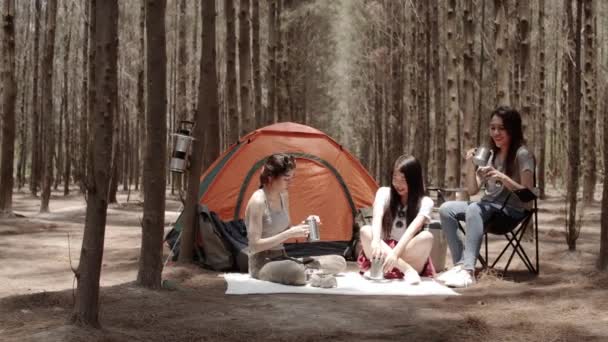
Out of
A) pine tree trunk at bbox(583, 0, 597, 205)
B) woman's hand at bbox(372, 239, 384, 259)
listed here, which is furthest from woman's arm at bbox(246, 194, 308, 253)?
pine tree trunk at bbox(583, 0, 597, 205)

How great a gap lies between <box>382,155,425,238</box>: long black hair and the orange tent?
1.86m

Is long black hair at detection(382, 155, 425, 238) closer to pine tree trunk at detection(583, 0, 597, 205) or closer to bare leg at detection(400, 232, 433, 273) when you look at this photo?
bare leg at detection(400, 232, 433, 273)

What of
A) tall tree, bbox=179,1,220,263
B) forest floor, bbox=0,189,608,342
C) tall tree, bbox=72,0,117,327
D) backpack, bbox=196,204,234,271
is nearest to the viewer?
tall tree, bbox=72,0,117,327

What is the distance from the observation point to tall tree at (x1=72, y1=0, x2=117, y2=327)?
380cm

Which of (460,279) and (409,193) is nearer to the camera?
(460,279)

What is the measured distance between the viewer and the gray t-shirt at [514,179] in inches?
255

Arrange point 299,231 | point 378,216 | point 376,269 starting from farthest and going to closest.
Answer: point 378,216 < point 376,269 < point 299,231

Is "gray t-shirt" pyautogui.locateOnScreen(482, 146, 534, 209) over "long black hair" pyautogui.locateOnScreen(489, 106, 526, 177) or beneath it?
beneath

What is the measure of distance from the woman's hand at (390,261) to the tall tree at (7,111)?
9.29 metres

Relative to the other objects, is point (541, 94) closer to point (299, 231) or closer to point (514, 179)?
point (514, 179)

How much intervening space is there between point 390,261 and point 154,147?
2478 mm

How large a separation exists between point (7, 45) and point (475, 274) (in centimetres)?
1105

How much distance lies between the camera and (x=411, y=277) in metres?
6.37

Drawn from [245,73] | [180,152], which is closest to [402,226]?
[180,152]
